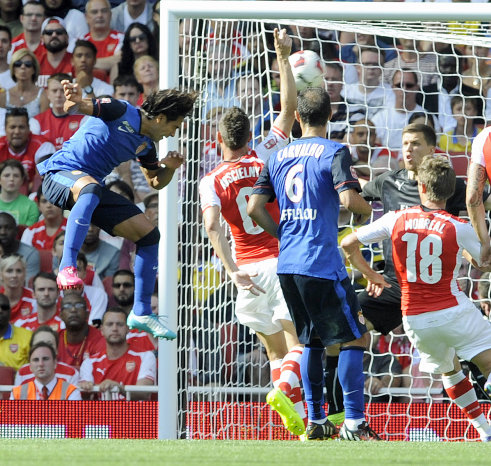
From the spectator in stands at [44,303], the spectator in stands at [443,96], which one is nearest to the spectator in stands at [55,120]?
the spectator in stands at [44,303]

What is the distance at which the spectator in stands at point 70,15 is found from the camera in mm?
10094

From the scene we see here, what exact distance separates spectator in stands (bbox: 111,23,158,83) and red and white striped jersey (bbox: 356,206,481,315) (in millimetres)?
4811

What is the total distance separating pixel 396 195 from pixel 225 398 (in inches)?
81.7

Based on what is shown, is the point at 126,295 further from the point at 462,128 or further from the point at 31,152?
the point at 462,128

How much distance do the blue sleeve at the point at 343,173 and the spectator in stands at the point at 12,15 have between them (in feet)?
19.1

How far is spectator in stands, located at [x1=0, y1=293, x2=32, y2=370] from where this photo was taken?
896 centimetres

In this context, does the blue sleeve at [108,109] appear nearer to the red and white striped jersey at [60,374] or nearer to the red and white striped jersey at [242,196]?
the red and white striped jersey at [242,196]

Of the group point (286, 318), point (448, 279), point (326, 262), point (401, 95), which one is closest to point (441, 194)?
point (448, 279)

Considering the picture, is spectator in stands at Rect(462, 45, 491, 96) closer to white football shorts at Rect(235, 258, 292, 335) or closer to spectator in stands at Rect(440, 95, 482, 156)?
spectator in stands at Rect(440, 95, 482, 156)

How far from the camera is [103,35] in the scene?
33.0 feet

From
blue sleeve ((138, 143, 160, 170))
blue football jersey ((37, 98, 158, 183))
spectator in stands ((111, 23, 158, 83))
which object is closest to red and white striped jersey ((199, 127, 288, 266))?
blue sleeve ((138, 143, 160, 170))

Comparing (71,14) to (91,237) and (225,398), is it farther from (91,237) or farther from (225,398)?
(225,398)

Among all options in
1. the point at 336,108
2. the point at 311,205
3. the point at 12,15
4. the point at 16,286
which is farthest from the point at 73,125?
the point at 311,205

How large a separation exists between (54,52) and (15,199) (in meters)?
1.59
